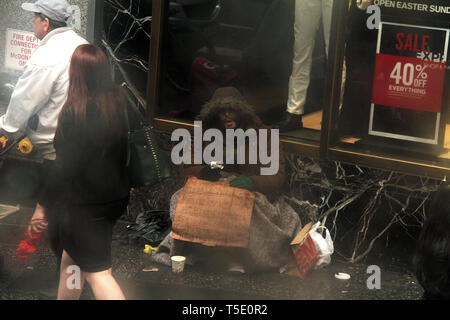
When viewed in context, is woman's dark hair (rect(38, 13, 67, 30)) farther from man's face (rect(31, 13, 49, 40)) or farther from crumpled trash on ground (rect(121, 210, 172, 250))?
crumpled trash on ground (rect(121, 210, 172, 250))

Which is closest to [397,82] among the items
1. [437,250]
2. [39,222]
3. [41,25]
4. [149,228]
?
[149,228]

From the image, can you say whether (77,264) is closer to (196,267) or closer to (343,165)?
(196,267)

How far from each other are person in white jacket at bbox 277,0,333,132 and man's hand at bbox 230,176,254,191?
89cm

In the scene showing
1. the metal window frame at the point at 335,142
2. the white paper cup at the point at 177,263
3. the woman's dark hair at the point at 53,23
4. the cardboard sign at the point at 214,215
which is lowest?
the white paper cup at the point at 177,263

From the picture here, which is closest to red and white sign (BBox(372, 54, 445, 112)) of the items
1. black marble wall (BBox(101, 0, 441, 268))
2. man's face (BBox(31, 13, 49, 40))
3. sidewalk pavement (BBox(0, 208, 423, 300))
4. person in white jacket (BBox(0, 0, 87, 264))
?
black marble wall (BBox(101, 0, 441, 268))

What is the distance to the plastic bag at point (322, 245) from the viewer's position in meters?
6.14

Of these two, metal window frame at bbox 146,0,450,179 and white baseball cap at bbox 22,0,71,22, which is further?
metal window frame at bbox 146,0,450,179

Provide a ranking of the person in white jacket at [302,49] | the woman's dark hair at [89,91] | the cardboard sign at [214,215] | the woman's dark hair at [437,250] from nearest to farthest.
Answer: the woman's dark hair at [437,250] < the woman's dark hair at [89,91] < the cardboard sign at [214,215] < the person in white jacket at [302,49]

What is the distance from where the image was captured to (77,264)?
4.89 m

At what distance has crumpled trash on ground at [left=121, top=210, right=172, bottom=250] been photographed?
661 centimetres

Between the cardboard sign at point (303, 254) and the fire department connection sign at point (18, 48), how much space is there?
9.72 feet

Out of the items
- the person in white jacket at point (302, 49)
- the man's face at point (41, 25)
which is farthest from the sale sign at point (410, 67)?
the man's face at point (41, 25)

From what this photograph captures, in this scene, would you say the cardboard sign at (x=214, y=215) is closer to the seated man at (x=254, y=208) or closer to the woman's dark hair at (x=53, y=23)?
the seated man at (x=254, y=208)

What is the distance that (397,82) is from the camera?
6.21 metres
